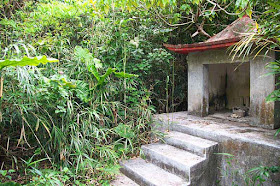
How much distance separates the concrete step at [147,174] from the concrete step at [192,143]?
0.55 m

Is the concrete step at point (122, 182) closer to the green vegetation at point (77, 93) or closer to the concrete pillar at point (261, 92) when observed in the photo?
the green vegetation at point (77, 93)

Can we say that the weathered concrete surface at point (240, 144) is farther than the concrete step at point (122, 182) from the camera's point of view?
No

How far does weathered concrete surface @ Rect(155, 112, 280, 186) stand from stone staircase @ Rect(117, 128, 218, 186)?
13 centimetres

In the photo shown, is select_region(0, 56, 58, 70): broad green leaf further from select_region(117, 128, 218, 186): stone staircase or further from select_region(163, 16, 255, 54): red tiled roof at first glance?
select_region(163, 16, 255, 54): red tiled roof

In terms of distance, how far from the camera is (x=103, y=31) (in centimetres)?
474

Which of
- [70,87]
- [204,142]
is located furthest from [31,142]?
[204,142]

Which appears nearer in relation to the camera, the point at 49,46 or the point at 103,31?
the point at 49,46

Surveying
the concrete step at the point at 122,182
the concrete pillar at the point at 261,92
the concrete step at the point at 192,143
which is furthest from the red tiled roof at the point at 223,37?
the concrete step at the point at 122,182

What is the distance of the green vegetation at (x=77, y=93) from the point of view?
113 inches

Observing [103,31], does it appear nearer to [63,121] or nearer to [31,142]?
[63,121]

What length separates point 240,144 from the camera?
3.16 m

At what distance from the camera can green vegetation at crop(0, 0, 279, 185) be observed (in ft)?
9.41

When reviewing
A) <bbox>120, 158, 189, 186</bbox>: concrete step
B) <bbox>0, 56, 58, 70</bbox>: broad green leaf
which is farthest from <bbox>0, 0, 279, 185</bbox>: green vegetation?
<bbox>120, 158, 189, 186</bbox>: concrete step

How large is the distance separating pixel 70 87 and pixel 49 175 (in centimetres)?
128
